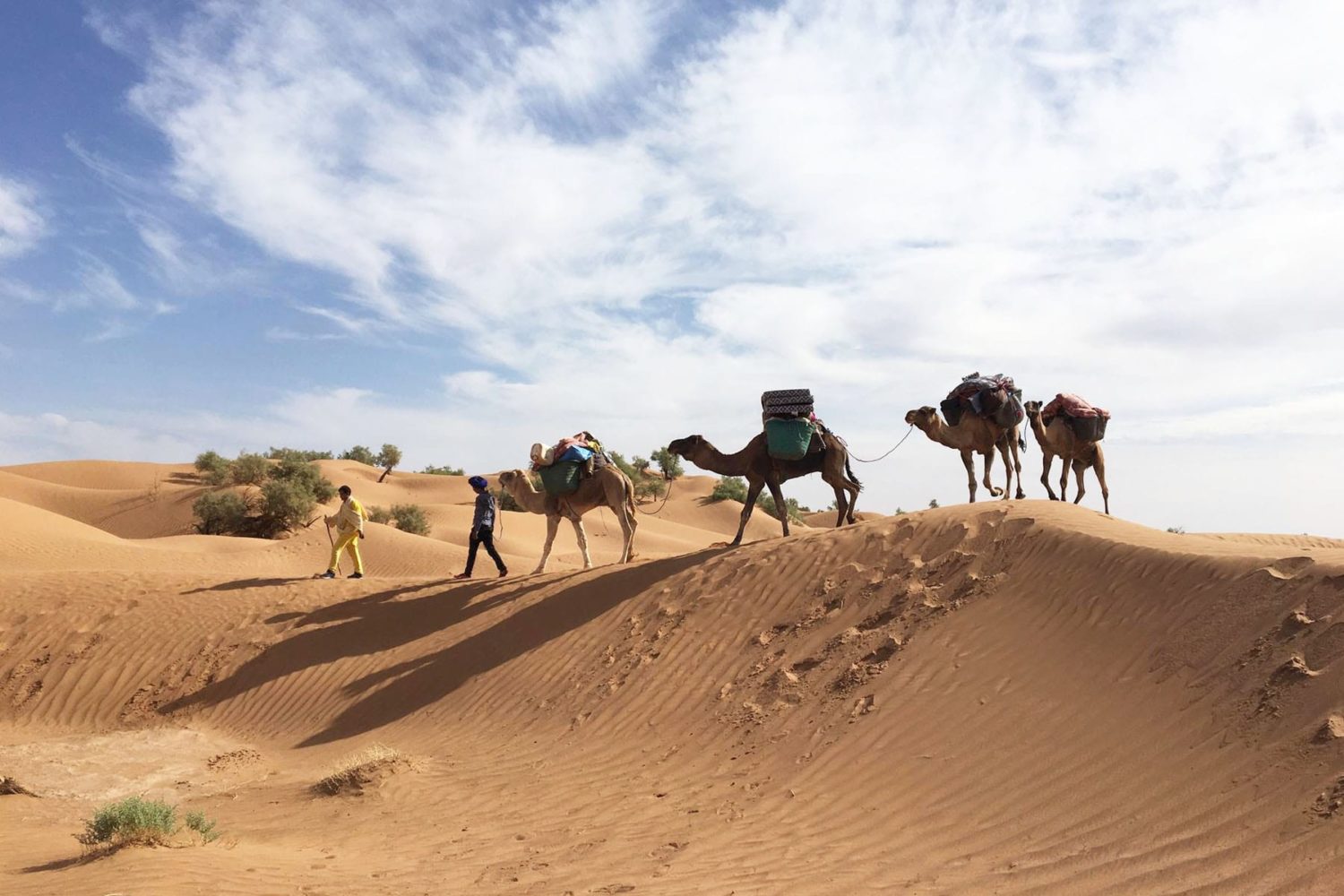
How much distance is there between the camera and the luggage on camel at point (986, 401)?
15.0 m

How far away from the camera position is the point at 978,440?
50.3 ft

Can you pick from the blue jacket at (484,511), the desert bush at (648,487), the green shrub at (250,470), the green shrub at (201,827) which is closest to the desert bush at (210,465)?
the green shrub at (250,470)

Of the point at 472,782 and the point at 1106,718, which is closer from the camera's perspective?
the point at 1106,718

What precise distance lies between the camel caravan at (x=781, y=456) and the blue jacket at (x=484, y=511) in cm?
71

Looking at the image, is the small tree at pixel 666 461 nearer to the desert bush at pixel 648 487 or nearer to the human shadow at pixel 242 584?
the desert bush at pixel 648 487

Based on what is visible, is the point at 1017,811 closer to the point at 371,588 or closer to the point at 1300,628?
the point at 1300,628

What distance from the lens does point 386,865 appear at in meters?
6.62

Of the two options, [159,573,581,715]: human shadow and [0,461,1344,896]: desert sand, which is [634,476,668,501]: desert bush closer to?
[0,461,1344,896]: desert sand

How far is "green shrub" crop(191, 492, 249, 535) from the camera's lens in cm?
3173

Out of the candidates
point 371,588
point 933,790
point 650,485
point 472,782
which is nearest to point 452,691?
point 472,782

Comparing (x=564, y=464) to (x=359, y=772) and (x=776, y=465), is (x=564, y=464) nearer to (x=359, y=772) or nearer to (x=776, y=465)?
(x=776, y=465)

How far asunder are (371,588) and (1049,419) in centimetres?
1233

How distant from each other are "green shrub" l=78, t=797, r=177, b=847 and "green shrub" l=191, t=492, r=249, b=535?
89.4 ft

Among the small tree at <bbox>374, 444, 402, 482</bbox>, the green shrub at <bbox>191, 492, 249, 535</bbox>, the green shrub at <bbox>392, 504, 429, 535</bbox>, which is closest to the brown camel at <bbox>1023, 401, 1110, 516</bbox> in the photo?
the green shrub at <bbox>392, 504, 429, 535</bbox>
